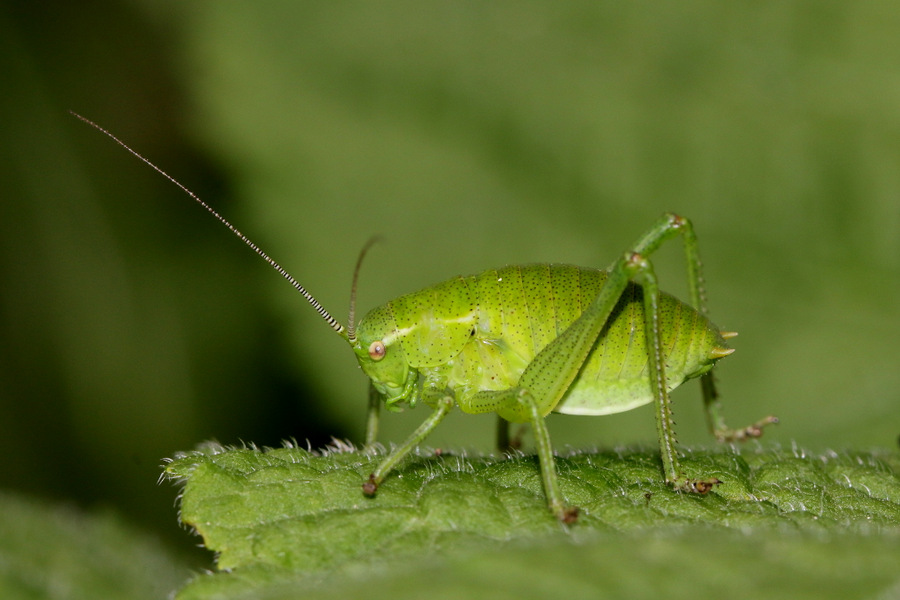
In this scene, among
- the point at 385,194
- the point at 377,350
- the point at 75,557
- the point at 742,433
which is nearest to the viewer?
the point at 75,557

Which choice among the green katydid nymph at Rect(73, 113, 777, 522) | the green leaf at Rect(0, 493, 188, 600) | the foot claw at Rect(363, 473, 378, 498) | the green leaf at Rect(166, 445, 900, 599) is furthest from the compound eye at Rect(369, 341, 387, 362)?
the green leaf at Rect(0, 493, 188, 600)

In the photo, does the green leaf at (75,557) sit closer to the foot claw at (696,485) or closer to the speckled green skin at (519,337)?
the speckled green skin at (519,337)

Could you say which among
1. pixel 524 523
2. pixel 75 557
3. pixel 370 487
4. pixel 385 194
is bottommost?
pixel 75 557

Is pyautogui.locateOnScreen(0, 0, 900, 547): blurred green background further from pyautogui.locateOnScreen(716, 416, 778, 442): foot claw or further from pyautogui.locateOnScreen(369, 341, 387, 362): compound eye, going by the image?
pyautogui.locateOnScreen(369, 341, 387, 362): compound eye

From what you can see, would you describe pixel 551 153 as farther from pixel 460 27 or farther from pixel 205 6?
pixel 205 6

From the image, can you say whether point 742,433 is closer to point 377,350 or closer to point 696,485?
point 696,485

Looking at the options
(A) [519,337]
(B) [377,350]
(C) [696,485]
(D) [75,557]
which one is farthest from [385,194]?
(C) [696,485]

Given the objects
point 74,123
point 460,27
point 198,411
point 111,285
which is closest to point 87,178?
point 74,123
